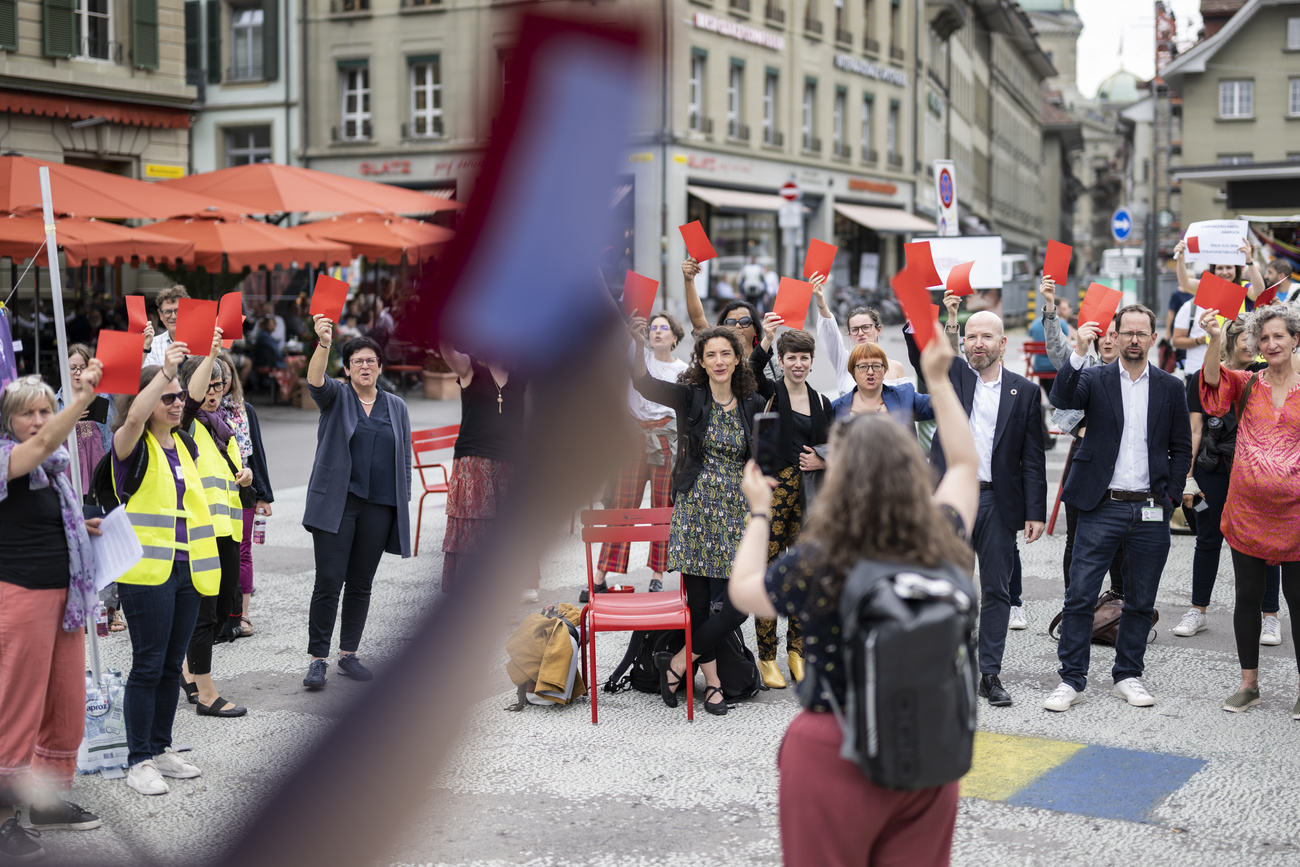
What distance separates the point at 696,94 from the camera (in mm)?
740

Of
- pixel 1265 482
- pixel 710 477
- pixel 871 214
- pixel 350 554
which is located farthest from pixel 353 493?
pixel 1265 482

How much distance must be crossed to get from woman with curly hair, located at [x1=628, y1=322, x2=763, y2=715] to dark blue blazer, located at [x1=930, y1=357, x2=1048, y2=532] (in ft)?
2.85

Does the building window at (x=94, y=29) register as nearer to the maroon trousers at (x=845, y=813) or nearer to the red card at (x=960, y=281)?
the maroon trousers at (x=845, y=813)

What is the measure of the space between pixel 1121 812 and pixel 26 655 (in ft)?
11.2

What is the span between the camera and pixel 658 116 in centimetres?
67

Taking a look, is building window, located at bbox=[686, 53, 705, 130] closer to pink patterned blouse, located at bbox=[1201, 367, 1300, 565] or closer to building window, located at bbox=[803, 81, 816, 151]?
building window, located at bbox=[803, 81, 816, 151]

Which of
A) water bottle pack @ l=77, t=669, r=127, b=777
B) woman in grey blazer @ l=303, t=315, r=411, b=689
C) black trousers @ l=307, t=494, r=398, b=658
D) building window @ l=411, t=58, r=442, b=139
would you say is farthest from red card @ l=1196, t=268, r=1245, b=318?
building window @ l=411, t=58, r=442, b=139

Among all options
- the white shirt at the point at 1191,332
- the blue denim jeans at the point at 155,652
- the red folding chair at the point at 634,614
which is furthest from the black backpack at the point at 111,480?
the white shirt at the point at 1191,332

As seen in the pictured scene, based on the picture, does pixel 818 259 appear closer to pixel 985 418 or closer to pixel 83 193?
pixel 985 418

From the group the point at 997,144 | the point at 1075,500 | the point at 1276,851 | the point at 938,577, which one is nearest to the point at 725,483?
the point at 1075,500

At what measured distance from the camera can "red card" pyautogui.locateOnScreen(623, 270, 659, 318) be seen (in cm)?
74

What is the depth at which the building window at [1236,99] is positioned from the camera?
40.8 metres

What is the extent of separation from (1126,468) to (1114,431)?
0.16 m

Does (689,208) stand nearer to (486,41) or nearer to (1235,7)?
(486,41)
